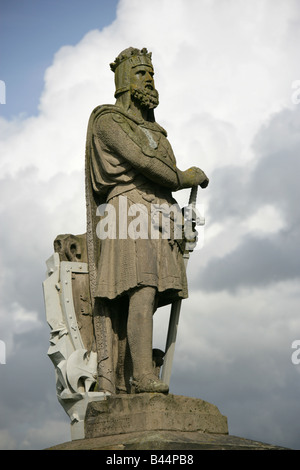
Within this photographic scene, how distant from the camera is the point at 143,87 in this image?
12.5 meters

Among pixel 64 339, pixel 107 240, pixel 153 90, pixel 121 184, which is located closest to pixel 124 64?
pixel 153 90

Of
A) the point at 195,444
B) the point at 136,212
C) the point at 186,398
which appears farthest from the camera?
the point at 136,212

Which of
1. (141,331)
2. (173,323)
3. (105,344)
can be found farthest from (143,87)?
(105,344)

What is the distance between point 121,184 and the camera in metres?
12.2

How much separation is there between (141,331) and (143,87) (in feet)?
12.3

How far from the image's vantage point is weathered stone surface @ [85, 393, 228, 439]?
10.6 metres

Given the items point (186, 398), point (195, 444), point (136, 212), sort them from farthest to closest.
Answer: point (136, 212) → point (186, 398) → point (195, 444)

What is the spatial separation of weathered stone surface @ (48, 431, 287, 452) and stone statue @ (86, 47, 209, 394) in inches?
38.2

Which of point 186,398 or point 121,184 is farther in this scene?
point 121,184

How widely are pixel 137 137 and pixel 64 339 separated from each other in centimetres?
315

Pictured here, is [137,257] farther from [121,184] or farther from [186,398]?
[186,398]

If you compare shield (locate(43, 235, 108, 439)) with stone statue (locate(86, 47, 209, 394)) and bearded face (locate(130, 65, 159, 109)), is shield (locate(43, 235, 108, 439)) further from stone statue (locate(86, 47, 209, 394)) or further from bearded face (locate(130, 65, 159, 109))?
bearded face (locate(130, 65, 159, 109))

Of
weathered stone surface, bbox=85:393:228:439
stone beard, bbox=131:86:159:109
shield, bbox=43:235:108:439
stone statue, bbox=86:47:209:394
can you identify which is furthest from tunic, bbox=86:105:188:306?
weathered stone surface, bbox=85:393:228:439

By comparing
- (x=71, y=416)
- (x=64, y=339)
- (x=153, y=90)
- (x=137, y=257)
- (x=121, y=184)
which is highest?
(x=153, y=90)
